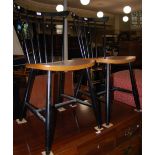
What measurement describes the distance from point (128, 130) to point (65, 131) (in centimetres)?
54

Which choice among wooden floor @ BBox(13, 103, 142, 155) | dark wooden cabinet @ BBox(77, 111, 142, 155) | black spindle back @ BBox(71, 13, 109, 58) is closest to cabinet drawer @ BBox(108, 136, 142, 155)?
dark wooden cabinet @ BBox(77, 111, 142, 155)

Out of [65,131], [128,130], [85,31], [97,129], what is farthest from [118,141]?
[85,31]

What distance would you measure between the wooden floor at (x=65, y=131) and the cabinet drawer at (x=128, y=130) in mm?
54

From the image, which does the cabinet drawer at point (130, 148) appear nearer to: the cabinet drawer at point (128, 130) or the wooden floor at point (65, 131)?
the cabinet drawer at point (128, 130)

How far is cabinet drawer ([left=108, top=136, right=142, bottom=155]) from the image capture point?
5.03 ft

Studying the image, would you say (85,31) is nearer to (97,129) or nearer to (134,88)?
(134,88)

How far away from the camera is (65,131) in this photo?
4.68 ft

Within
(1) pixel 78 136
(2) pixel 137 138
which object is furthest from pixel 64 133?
(2) pixel 137 138

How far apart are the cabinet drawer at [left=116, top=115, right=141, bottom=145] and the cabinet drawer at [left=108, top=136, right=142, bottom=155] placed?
4 centimetres

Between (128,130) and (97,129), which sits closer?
(97,129)

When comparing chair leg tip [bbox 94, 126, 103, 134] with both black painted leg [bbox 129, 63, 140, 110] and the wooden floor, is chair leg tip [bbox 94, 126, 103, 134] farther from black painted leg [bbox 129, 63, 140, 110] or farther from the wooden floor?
black painted leg [bbox 129, 63, 140, 110]

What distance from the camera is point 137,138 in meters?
1.73

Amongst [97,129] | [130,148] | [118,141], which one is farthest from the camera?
[130,148]

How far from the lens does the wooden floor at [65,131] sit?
121cm
